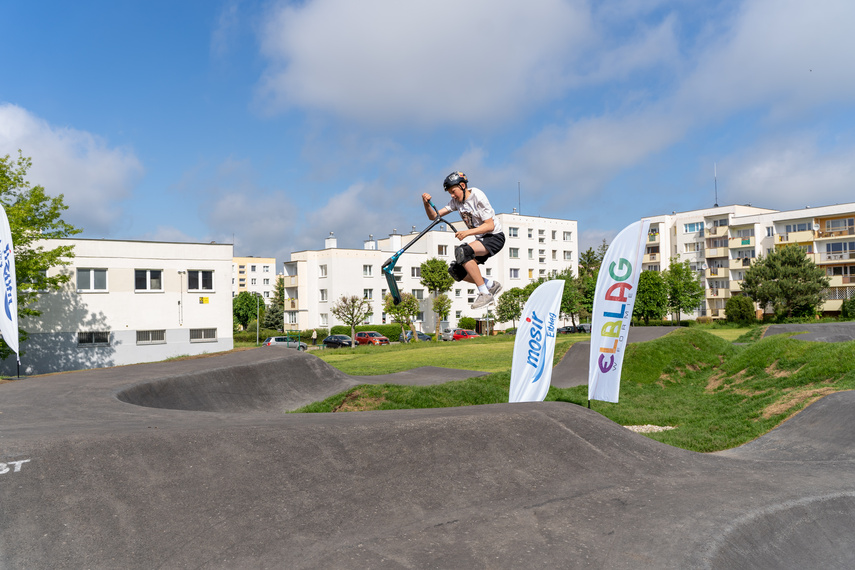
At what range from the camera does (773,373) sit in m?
20.7

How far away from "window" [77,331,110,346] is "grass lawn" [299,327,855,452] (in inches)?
1044

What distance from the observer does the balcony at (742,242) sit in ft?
274

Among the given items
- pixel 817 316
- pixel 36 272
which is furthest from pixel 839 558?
pixel 817 316

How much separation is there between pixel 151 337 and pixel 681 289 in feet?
203

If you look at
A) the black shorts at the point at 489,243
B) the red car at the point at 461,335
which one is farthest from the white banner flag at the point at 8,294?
the red car at the point at 461,335

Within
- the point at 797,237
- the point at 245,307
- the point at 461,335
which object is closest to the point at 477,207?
the point at 461,335

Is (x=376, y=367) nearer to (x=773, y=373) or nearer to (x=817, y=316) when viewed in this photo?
(x=773, y=373)

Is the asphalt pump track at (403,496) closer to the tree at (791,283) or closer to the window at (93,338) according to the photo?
the window at (93,338)

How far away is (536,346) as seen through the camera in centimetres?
1552

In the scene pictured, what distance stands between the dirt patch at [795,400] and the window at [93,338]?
36.9m

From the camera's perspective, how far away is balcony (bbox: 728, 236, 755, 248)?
3292 inches

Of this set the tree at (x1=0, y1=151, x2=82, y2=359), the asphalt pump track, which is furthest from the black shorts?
the tree at (x1=0, y1=151, x2=82, y2=359)

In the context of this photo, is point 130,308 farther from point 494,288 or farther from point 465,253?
point 465,253

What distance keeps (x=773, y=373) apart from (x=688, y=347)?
21.7 feet
